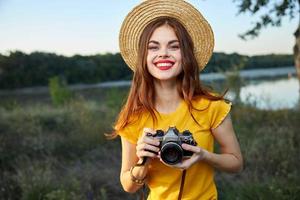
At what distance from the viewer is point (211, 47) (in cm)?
194

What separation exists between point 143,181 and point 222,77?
8402 millimetres

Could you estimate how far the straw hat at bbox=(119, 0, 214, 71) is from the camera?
1.85 m

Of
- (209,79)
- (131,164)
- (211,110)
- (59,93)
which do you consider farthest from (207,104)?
(59,93)

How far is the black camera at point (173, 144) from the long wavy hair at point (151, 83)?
0.64 ft

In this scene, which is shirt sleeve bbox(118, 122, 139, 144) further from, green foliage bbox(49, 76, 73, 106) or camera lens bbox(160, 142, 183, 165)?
green foliage bbox(49, 76, 73, 106)

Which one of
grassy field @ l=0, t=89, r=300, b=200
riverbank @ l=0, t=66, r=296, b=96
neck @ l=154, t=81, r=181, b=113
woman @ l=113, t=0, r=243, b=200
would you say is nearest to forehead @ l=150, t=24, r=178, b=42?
woman @ l=113, t=0, r=243, b=200

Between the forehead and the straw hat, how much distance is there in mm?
83

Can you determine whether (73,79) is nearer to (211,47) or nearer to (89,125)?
(89,125)

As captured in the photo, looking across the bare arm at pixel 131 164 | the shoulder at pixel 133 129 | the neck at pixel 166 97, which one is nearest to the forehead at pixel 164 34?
the neck at pixel 166 97

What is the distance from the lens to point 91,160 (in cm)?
548

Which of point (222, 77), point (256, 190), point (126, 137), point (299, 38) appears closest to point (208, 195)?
point (126, 137)

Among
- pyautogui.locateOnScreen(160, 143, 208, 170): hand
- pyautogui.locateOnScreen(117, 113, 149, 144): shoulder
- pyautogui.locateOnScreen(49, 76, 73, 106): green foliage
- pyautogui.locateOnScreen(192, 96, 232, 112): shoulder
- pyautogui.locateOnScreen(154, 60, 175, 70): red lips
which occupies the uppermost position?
pyautogui.locateOnScreen(154, 60, 175, 70): red lips

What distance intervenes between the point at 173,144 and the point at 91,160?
4.08 m

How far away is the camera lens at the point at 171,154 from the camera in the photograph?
61.1 inches
